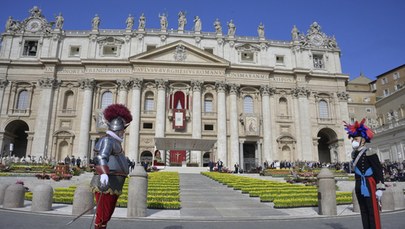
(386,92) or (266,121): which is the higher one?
(386,92)

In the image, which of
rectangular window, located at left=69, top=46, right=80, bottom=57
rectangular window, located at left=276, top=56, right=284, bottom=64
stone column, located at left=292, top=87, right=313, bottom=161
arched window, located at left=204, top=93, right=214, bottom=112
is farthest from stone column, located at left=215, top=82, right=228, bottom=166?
rectangular window, located at left=69, top=46, right=80, bottom=57

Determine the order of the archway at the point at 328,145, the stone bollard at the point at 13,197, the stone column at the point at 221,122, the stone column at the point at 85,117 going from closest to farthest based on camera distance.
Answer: the stone bollard at the point at 13,197, the stone column at the point at 85,117, the stone column at the point at 221,122, the archway at the point at 328,145

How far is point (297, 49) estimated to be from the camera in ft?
180

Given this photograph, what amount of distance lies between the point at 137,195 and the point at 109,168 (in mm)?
4367

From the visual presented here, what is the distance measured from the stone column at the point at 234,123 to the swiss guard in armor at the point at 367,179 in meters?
39.9

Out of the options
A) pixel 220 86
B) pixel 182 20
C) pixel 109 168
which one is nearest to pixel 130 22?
pixel 182 20

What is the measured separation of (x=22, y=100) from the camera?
1918 inches

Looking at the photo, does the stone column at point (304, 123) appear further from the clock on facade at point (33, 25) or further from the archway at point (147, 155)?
the clock on facade at point (33, 25)

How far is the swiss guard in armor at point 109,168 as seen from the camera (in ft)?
19.3

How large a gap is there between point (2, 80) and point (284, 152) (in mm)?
49829

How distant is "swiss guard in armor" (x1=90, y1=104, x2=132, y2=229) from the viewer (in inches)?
232

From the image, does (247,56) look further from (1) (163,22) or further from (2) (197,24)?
(1) (163,22)

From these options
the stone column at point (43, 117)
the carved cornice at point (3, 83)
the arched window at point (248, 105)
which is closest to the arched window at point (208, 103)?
the arched window at point (248, 105)

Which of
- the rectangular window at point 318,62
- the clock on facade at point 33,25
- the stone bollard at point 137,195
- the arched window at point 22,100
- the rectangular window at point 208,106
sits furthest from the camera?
the rectangular window at point 318,62
